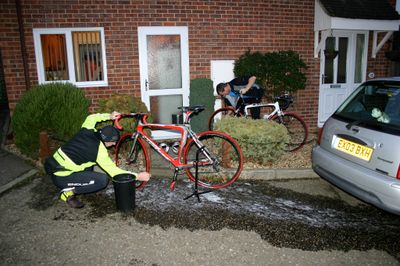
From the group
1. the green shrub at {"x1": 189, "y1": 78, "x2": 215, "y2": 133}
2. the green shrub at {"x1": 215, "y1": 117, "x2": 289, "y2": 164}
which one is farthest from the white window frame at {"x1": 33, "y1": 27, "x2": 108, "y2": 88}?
the green shrub at {"x1": 215, "y1": 117, "x2": 289, "y2": 164}

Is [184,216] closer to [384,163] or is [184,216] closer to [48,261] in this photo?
[48,261]

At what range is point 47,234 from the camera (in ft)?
13.3

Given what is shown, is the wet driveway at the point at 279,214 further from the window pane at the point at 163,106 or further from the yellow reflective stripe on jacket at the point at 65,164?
the window pane at the point at 163,106

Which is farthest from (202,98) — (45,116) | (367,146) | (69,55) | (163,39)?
(367,146)

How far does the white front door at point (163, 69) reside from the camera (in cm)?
783

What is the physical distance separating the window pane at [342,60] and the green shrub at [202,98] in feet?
12.8

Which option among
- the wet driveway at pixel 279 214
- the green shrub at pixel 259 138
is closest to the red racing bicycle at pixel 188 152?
the wet driveway at pixel 279 214

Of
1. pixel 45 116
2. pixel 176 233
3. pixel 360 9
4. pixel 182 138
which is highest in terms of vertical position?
pixel 360 9

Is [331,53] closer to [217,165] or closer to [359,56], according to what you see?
[359,56]

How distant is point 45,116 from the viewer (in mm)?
6383

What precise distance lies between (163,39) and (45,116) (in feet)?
10.3

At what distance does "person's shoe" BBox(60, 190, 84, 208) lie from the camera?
4.66 meters

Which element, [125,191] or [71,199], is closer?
[125,191]

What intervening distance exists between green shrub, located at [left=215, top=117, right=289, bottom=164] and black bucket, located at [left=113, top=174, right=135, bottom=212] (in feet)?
7.35
